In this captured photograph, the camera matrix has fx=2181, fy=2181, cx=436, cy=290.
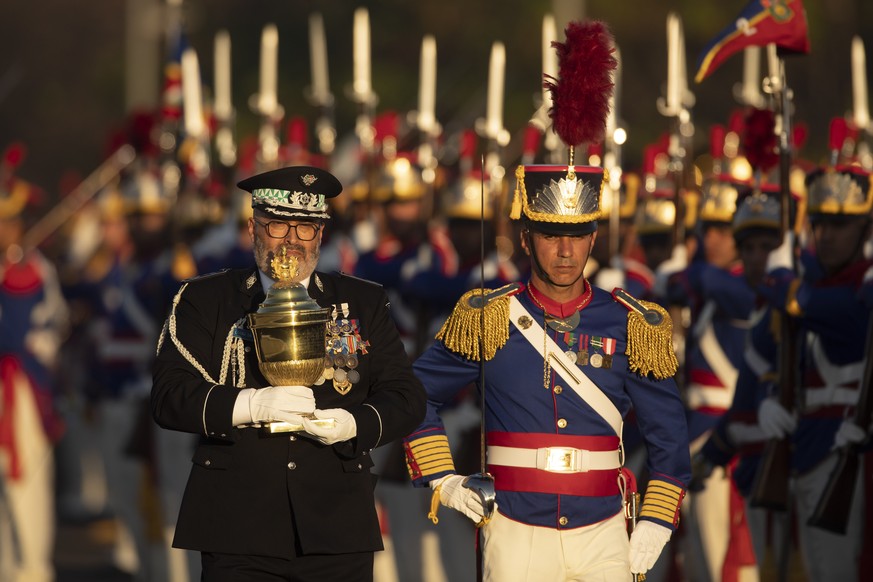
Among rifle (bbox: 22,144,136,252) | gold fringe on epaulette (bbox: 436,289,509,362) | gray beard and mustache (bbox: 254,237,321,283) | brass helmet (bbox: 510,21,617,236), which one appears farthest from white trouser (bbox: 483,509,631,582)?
rifle (bbox: 22,144,136,252)

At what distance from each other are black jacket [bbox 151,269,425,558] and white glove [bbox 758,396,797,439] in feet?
11.4

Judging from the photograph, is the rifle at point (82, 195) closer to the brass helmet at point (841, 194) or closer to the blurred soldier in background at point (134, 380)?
the blurred soldier in background at point (134, 380)

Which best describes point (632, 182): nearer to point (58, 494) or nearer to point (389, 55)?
point (58, 494)

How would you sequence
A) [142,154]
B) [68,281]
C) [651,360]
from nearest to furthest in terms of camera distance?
1. [651,360]
2. [142,154]
3. [68,281]

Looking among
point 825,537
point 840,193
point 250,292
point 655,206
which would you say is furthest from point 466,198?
point 250,292

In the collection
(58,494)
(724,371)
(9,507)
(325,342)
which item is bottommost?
(58,494)

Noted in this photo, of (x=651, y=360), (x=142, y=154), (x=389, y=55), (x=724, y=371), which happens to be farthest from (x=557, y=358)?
(x=389, y=55)

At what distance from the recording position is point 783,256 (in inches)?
424

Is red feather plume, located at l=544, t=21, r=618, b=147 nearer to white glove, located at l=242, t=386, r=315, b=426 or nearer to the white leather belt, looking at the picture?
the white leather belt

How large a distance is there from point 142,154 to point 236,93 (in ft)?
65.2

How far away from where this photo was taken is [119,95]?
4197 centimetres

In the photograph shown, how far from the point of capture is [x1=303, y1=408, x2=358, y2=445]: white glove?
22.6ft

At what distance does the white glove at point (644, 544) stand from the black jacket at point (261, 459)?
89cm

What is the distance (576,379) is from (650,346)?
28 cm
